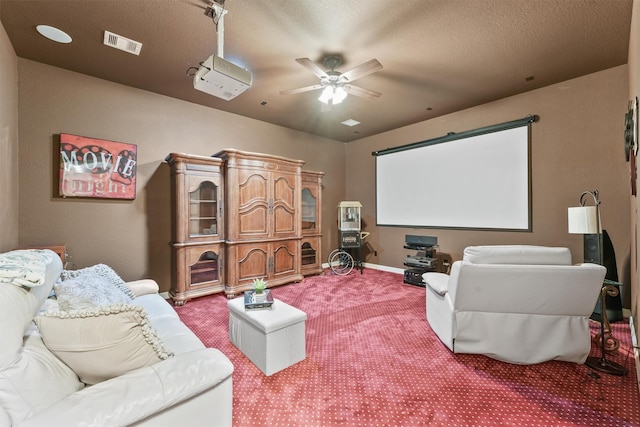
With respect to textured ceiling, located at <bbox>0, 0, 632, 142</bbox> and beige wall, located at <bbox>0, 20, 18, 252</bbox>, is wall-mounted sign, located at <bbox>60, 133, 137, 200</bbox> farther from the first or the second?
textured ceiling, located at <bbox>0, 0, 632, 142</bbox>

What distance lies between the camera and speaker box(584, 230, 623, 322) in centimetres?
291

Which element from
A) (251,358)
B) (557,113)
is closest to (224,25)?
(251,358)

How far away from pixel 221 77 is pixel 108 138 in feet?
6.84

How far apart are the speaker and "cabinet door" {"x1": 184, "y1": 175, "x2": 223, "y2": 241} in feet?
14.4

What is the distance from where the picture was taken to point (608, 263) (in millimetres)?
2971

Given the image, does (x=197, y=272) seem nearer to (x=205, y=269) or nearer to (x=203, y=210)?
(x=205, y=269)

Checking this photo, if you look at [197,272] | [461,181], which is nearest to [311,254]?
[197,272]

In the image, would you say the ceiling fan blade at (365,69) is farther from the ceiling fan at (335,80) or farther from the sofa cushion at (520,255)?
the sofa cushion at (520,255)

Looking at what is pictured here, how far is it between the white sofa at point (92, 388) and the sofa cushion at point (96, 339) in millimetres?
27

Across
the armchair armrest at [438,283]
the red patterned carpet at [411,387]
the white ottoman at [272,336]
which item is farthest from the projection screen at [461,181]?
the white ottoman at [272,336]

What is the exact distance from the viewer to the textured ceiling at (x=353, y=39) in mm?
2238

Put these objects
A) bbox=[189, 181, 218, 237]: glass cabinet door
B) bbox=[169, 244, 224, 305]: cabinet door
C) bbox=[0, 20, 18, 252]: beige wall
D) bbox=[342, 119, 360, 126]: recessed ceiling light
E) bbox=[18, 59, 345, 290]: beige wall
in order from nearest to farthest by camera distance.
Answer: bbox=[0, 20, 18, 252]: beige wall
bbox=[18, 59, 345, 290]: beige wall
bbox=[169, 244, 224, 305]: cabinet door
bbox=[189, 181, 218, 237]: glass cabinet door
bbox=[342, 119, 360, 126]: recessed ceiling light

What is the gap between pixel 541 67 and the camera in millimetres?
3148

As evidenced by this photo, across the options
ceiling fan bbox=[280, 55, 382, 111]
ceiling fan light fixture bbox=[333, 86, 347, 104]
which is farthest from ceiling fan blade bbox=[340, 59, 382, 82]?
ceiling fan light fixture bbox=[333, 86, 347, 104]
